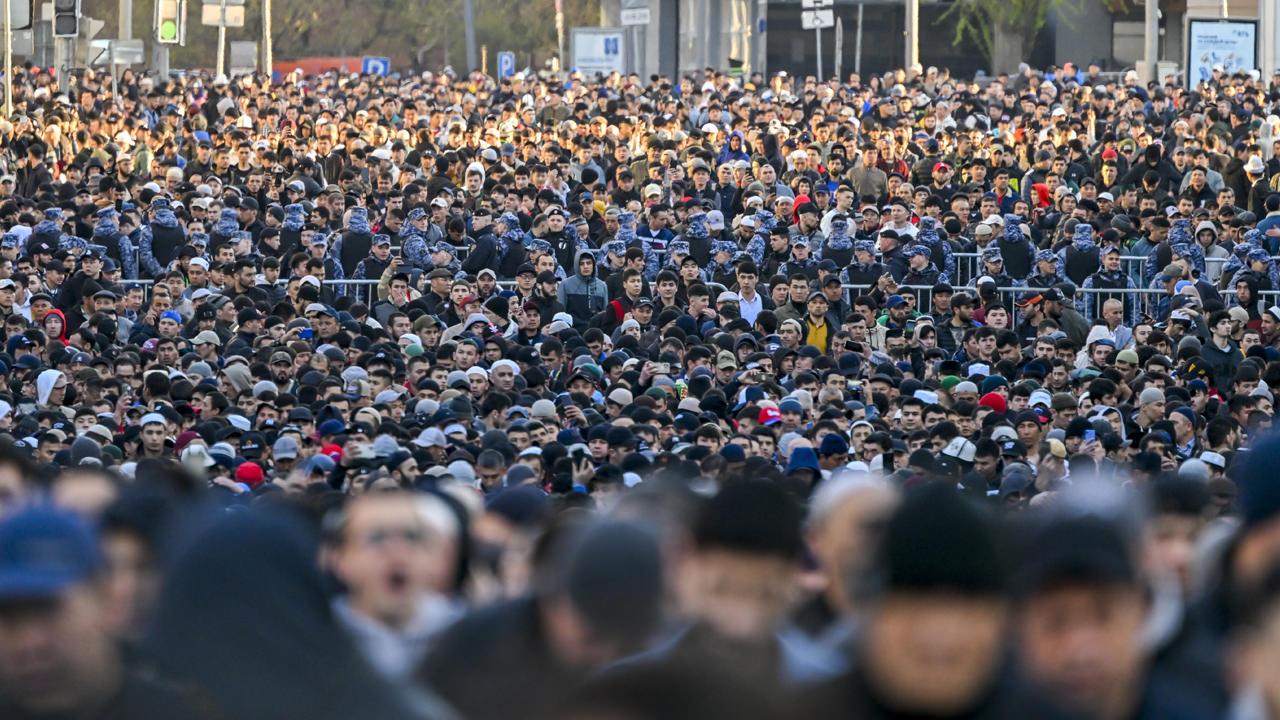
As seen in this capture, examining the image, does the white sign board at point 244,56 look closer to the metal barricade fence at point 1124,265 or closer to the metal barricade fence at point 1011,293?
the metal barricade fence at point 1124,265

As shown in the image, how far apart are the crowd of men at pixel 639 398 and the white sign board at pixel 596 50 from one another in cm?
298

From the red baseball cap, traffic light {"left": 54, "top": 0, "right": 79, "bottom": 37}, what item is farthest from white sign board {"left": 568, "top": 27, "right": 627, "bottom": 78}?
the red baseball cap

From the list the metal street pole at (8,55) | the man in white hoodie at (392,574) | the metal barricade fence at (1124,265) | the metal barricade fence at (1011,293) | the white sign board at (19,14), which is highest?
the white sign board at (19,14)

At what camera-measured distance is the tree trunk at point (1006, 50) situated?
192 feet

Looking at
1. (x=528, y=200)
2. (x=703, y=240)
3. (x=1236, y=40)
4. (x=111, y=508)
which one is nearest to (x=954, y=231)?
(x=703, y=240)

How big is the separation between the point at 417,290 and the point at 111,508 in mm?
15362

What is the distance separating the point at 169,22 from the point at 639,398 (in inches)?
750

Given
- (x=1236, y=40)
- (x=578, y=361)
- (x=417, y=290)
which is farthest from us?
(x=1236, y=40)

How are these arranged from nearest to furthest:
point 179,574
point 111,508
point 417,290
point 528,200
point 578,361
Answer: point 179,574, point 111,508, point 578,361, point 417,290, point 528,200

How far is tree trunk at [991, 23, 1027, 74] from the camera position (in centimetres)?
5862

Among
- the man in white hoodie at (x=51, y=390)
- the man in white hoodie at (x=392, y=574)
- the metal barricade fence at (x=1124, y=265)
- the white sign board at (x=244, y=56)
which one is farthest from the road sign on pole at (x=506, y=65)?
the man in white hoodie at (x=392, y=574)

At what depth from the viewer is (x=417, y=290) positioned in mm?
21016

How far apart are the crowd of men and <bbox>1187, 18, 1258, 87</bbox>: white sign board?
510 millimetres

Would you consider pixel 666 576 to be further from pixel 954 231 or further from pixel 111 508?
pixel 954 231
